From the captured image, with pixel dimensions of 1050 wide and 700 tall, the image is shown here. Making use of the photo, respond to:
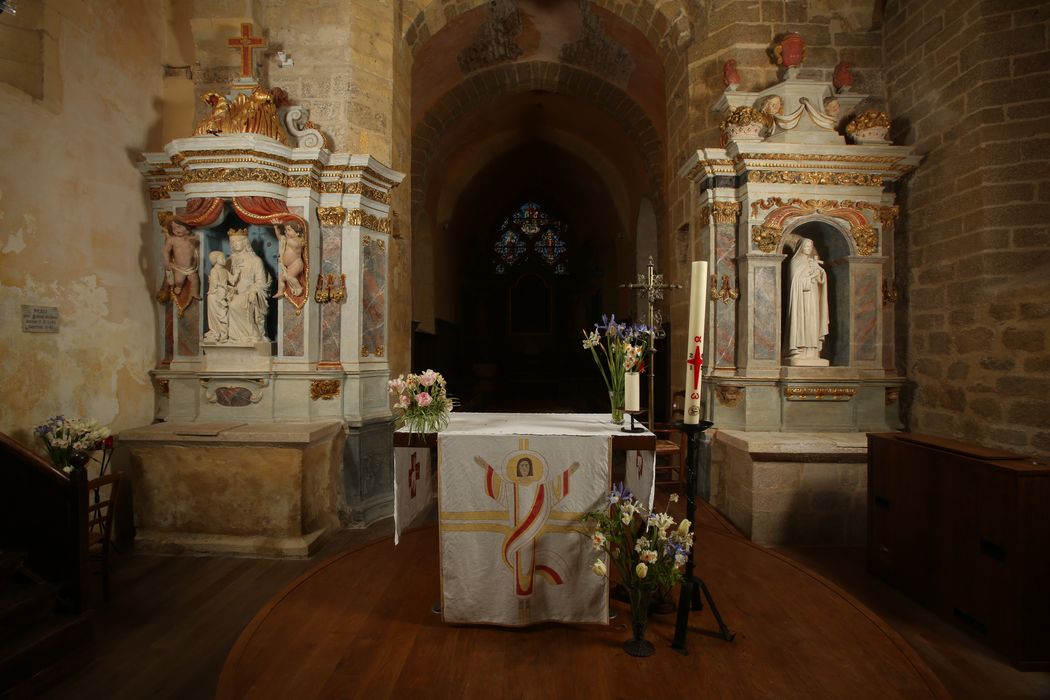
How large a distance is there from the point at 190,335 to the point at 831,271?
602 centimetres

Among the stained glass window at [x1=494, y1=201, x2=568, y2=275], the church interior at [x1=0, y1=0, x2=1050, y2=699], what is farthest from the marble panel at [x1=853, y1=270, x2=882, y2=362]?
the stained glass window at [x1=494, y1=201, x2=568, y2=275]

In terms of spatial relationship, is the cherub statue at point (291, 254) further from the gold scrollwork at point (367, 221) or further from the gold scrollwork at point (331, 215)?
the gold scrollwork at point (367, 221)

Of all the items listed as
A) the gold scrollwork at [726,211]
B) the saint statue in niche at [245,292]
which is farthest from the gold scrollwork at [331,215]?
the gold scrollwork at [726,211]

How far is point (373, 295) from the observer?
194 inches

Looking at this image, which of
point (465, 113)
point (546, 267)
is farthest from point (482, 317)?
point (465, 113)

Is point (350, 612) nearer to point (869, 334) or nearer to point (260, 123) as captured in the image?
point (260, 123)

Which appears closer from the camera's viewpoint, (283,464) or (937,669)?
(937,669)

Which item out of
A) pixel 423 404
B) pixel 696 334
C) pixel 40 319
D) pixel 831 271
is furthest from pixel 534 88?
pixel 696 334

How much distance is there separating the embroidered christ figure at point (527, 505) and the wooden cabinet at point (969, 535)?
7.26ft

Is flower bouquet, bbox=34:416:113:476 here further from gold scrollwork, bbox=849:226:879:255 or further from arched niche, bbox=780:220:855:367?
gold scrollwork, bbox=849:226:879:255

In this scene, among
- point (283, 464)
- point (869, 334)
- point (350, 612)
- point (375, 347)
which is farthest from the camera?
point (375, 347)

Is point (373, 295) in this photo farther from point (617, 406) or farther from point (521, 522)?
point (521, 522)

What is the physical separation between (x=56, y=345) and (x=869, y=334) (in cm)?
677

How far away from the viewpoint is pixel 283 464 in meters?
4.09
